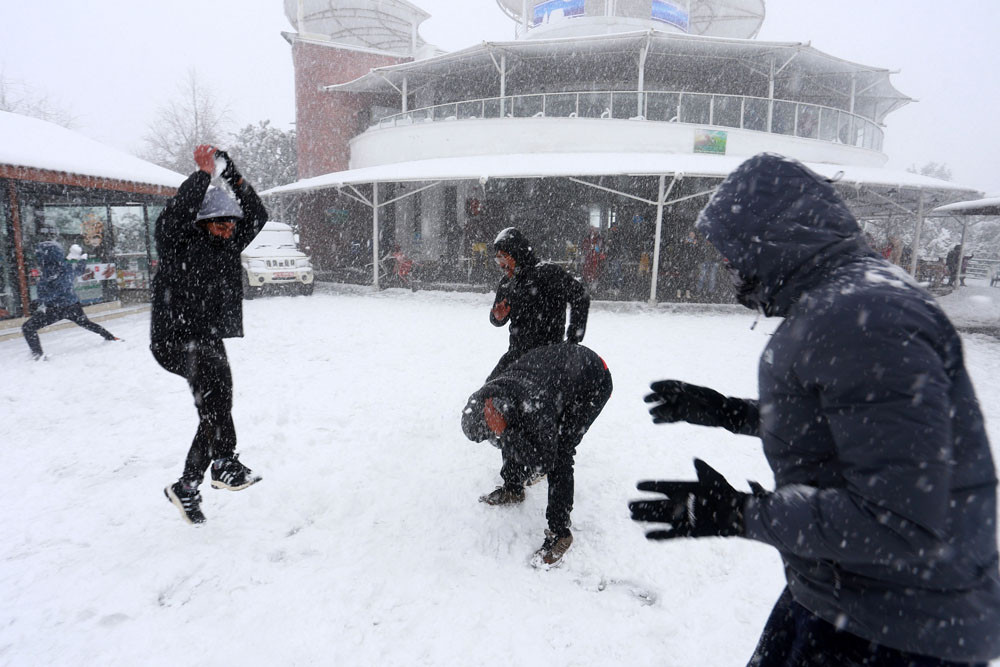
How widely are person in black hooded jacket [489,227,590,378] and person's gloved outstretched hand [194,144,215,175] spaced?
1.69 meters

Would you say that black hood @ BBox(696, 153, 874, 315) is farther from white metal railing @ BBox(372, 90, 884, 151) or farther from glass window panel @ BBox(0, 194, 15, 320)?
white metal railing @ BBox(372, 90, 884, 151)

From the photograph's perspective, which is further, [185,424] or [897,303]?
[185,424]

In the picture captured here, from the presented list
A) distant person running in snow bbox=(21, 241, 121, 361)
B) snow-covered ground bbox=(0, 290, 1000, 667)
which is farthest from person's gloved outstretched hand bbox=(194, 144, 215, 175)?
distant person running in snow bbox=(21, 241, 121, 361)

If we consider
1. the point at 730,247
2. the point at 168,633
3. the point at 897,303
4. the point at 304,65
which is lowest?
→ the point at 168,633

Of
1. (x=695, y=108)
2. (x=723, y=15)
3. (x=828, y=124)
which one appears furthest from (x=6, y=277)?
(x=723, y=15)

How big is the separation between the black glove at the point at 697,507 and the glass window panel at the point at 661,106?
15.4 meters

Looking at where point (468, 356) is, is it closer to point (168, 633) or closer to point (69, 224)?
point (168, 633)

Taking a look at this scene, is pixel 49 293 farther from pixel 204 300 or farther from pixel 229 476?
pixel 229 476

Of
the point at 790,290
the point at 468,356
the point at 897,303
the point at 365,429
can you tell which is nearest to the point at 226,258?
the point at 365,429

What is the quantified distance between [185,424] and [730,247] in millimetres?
5365

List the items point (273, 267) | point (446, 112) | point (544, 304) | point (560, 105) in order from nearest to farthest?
point (544, 304)
point (273, 267)
point (560, 105)
point (446, 112)

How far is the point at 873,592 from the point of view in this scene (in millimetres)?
1072

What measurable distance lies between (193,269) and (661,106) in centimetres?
1444

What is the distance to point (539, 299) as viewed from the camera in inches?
133
